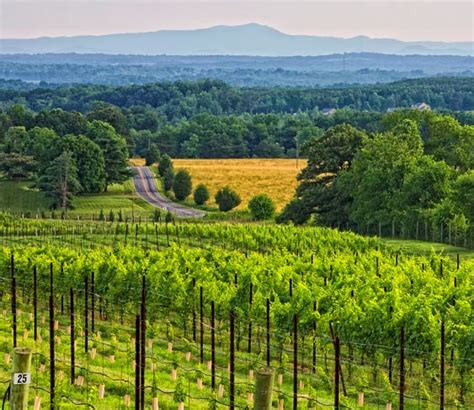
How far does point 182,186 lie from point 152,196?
2799mm

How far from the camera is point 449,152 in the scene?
201 feet

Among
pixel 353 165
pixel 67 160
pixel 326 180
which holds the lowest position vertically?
pixel 67 160

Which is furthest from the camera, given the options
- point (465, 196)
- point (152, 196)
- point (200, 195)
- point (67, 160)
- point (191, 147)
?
point (191, 147)

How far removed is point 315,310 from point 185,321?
185 inches

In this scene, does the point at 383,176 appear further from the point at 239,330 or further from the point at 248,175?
the point at 248,175

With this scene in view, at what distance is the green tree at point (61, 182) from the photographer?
251 ft

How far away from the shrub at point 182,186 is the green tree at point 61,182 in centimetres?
885

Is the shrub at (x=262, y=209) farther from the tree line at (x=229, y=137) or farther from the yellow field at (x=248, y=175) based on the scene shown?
the tree line at (x=229, y=137)

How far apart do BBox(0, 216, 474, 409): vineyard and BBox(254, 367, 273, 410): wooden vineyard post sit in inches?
166

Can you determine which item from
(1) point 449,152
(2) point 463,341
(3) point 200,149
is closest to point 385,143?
(1) point 449,152

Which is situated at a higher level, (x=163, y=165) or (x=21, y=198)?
(x=163, y=165)

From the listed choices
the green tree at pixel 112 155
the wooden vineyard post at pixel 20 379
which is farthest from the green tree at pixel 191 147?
the wooden vineyard post at pixel 20 379

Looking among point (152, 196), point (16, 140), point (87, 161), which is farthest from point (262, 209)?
point (16, 140)

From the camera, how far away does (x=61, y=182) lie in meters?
76.6
